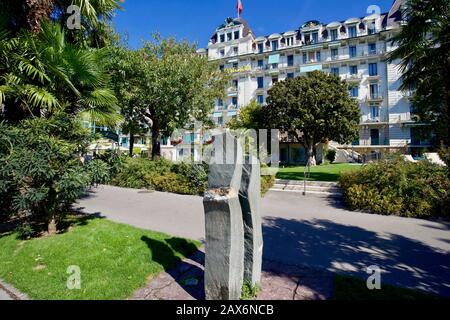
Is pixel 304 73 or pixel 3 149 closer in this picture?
pixel 3 149

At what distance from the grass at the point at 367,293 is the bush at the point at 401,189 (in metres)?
5.17

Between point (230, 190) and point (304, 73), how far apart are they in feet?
129

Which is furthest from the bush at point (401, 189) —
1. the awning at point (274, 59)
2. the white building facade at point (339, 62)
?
the awning at point (274, 59)

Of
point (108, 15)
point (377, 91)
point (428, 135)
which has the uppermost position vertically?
point (377, 91)

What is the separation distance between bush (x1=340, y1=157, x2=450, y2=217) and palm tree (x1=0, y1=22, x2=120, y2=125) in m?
9.19

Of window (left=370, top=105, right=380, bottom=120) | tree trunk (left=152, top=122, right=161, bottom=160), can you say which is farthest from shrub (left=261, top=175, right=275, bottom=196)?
window (left=370, top=105, right=380, bottom=120)

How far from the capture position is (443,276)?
4266 millimetres

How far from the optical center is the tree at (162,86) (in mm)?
14977

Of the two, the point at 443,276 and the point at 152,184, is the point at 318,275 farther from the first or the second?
the point at 152,184

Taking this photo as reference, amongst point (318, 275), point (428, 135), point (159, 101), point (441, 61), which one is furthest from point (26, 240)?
point (428, 135)

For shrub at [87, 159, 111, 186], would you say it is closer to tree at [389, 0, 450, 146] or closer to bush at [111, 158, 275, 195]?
bush at [111, 158, 275, 195]

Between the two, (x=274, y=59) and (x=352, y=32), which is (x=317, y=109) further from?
(x=352, y=32)

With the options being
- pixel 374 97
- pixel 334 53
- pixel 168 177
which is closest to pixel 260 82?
pixel 334 53

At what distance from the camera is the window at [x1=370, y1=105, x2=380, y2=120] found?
35094 mm
